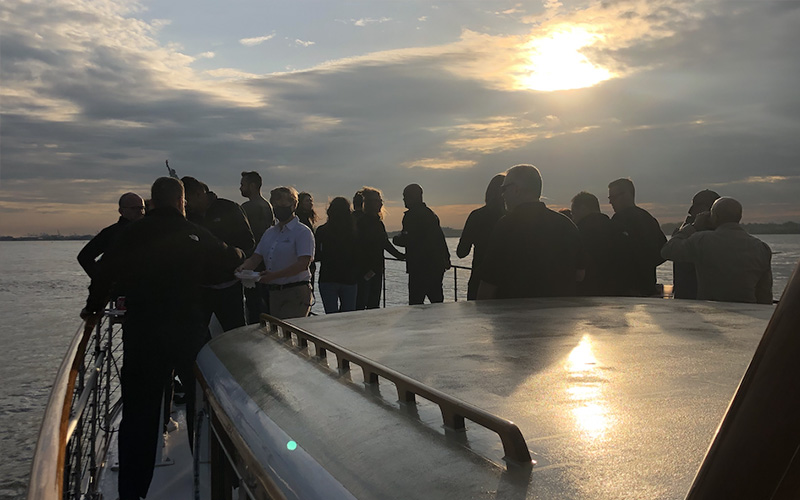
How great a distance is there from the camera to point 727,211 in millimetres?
4582

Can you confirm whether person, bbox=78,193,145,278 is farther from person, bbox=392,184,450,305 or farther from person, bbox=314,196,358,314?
person, bbox=392,184,450,305

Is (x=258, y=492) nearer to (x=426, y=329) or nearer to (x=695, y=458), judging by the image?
(x=695, y=458)

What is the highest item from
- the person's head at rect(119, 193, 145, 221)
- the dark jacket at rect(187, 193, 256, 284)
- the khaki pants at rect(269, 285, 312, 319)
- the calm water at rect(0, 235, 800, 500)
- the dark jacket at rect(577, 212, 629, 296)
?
the person's head at rect(119, 193, 145, 221)

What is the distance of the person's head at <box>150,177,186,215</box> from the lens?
4.05 metres

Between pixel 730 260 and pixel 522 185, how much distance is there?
166 centimetres

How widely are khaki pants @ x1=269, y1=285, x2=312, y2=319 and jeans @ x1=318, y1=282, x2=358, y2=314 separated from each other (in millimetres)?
1758

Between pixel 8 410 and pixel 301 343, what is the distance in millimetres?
16913

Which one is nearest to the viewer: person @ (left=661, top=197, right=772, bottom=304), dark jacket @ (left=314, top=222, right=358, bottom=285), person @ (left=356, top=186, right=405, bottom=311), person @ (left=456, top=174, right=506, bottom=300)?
person @ (left=661, top=197, right=772, bottom=304)

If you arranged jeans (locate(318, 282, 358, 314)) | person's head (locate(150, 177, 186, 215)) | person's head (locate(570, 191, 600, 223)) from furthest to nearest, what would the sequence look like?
jeans (locate(318, 282, 358, 314)) < person's head (locate(570, 191, 600, 223)) < person's head (locate(150, 177, 186, 215))

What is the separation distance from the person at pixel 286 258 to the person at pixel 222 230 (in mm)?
338

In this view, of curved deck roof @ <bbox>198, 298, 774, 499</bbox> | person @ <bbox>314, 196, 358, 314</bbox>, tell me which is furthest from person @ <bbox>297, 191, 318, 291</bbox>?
curved deck roof @ <bbox>198, 298, 774, 499</bbox>

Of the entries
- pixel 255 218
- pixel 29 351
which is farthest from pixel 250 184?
pixel 29 351

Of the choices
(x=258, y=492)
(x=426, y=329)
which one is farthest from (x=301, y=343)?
(x=258, y=492)

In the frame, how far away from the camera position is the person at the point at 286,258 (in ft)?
17.6
